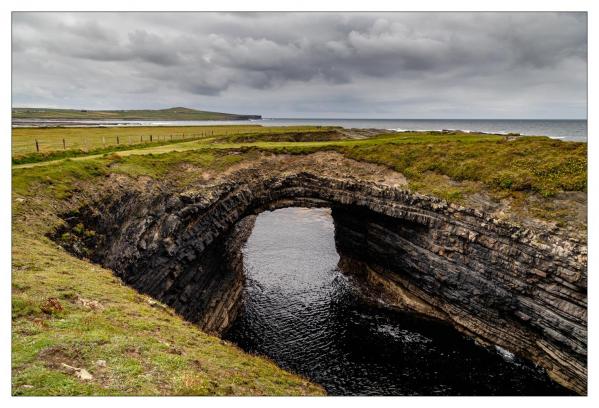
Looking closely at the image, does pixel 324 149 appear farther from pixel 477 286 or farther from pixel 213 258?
pixel 477 286

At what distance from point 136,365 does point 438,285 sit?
31525 millimetres

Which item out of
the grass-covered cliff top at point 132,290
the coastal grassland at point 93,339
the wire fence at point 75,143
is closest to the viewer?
the coastal grassland at point 93,339

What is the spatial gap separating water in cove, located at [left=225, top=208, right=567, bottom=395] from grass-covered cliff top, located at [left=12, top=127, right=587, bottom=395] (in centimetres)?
1332

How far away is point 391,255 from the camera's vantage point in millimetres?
41719

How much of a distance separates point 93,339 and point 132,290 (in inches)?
315

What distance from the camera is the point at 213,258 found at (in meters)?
38.6

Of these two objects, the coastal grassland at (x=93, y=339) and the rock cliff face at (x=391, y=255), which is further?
the rock cliff face at (x=391, y=255)

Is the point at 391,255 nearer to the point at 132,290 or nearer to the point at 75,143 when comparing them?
the point at 132,290


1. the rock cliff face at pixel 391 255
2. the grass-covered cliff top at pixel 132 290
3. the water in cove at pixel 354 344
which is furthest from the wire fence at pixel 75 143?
the water in cove at pixel 354 344

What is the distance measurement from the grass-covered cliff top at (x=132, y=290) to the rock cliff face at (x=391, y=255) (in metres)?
2.51

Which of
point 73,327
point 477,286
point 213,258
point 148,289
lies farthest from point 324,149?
point 73,327

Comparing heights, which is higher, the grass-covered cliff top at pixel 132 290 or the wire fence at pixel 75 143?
the wire fence at pixel 75 143

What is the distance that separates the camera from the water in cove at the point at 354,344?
29859 mm

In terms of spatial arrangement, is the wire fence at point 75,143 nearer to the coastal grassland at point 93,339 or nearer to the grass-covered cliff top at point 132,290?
the grass-covered cliff top at point 132,290
